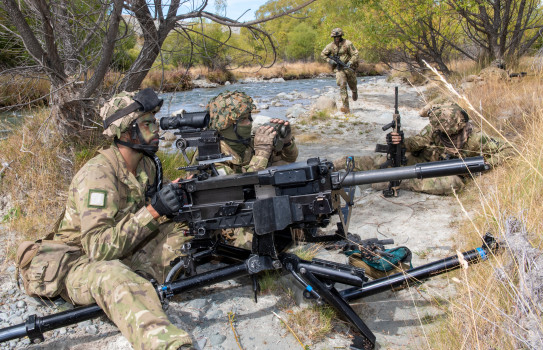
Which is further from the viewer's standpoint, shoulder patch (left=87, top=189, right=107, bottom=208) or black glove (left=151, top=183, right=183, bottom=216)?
shoulder patch (left=87, top=189, right=107, bottom=208)

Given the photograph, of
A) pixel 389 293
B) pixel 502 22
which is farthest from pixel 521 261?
pixel 502 22

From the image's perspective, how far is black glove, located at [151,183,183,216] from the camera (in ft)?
9.34

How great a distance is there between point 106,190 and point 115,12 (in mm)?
2138

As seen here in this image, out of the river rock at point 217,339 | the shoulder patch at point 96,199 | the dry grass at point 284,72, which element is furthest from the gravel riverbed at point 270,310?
the dry grass at point 284,72

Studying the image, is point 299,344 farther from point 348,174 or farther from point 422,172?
point 422,172

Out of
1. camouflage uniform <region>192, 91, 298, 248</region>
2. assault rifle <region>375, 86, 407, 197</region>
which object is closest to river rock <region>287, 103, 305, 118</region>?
assault rifle <region>375, 86, 407, 197</region>

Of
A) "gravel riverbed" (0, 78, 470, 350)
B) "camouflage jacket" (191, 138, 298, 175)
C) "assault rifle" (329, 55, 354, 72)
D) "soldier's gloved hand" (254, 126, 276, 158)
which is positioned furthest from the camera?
"assault rifle" (329, 55, 354, 72)

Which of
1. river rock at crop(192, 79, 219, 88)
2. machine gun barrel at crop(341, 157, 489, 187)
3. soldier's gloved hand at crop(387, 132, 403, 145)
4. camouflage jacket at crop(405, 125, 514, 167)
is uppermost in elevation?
river rock at crop(192, 79, 219, 88)

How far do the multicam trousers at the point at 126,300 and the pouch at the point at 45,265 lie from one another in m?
0.07

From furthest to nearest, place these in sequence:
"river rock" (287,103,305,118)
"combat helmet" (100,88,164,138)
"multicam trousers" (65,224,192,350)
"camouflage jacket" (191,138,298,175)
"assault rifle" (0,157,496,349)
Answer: "river rock" (287,103,305,118) < "camouflage jacket" (191,138,298,175) < "combat helmet" (100,88,164,138) < "assault rifle" (0,157,496,349) < "multicam trousers" (65,224,192,350)

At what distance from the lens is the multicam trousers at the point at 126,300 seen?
2.32 meters

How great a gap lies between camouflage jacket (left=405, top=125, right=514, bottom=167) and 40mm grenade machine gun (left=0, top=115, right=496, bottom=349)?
10.0ft

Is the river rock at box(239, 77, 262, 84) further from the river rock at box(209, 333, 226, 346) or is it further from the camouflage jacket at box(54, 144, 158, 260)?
the river rock at box(209, 333, 226, 346)

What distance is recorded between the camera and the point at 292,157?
5012mm
